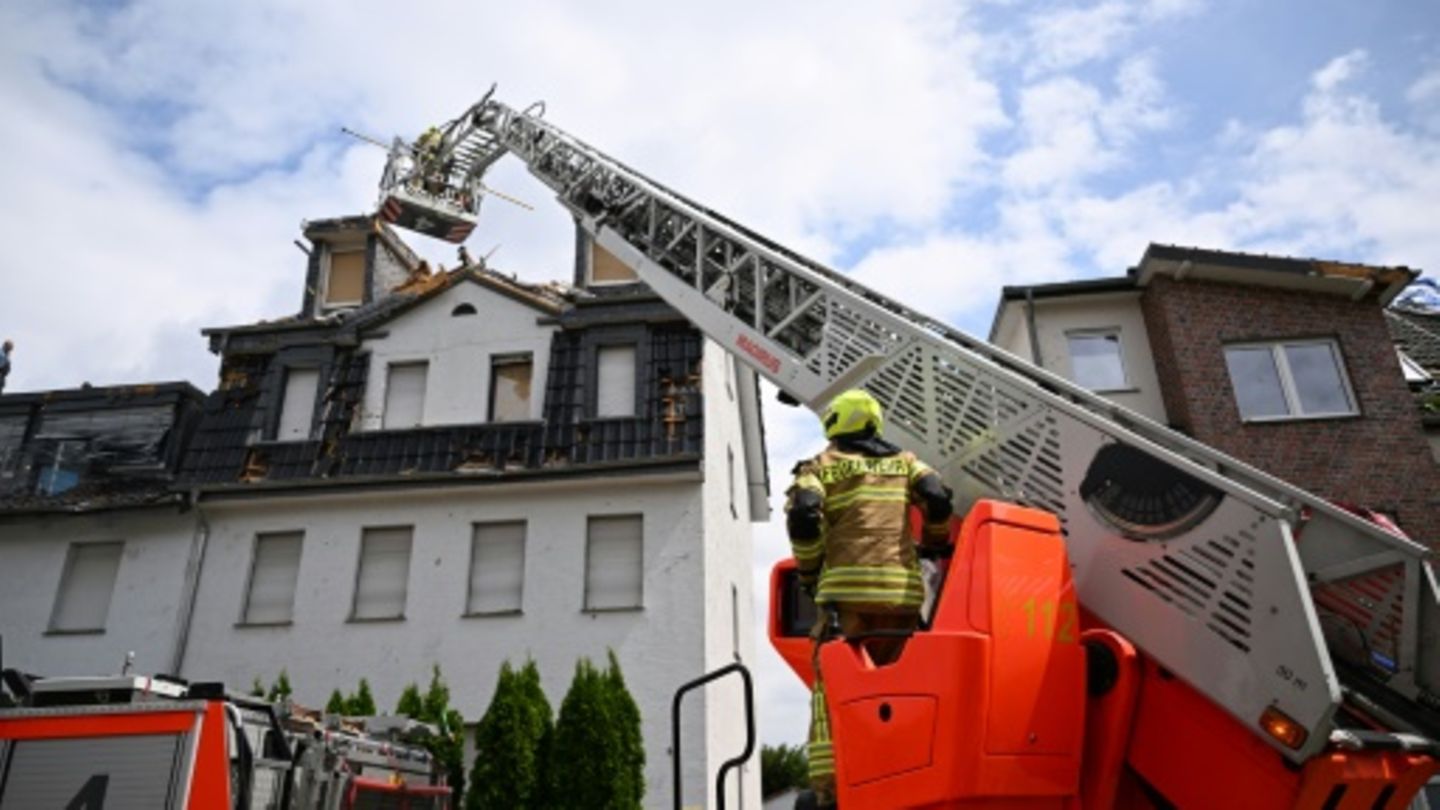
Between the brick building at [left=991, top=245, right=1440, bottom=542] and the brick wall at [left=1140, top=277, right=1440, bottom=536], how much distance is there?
0.06ft

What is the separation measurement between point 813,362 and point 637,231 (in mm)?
3361

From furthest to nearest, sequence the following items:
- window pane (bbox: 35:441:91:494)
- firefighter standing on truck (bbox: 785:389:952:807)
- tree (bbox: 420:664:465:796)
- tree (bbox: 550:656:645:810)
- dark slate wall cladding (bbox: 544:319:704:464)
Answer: window pane (bbox: 35:441:91:494) → dark slate wall cladding (bbox: 544:319:704:464) → tree (bbox: 420:664:465:796) → tree (bbox: 550:656:645:810) → firefighter standing on truck (bbox: 785:389:952:807)

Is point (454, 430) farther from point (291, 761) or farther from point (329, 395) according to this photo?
point (291, 761)

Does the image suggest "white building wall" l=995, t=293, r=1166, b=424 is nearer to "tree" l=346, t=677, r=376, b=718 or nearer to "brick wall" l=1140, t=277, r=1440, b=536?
"brick wall" l=1140, t=277, r=1440, b=536

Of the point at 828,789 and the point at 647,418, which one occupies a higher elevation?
the point at 647,418

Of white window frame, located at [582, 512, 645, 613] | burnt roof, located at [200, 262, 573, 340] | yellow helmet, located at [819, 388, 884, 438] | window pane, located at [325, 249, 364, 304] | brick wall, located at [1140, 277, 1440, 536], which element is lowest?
yellow helmet, located at [819, 388, 884, 438]

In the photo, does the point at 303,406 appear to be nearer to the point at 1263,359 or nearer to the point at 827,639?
the point at 827,639

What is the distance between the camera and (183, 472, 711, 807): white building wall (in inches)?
539

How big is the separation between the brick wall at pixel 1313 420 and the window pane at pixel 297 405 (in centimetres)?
1413

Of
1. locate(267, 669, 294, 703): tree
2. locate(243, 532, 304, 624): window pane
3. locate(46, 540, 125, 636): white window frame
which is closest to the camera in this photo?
locate(267, 669, 294, 703): tree

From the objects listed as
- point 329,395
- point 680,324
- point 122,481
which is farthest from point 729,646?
point 122,481

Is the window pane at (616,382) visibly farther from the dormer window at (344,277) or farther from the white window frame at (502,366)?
the dormer window at (344,277)

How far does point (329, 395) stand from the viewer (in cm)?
1655

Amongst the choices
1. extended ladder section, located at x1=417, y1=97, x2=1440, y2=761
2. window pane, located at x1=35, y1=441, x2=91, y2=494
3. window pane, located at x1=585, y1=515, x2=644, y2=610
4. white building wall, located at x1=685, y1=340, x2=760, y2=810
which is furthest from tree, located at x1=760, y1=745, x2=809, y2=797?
extended ladder section, located at x1=417, y1=97, x2=1440, y2=761
